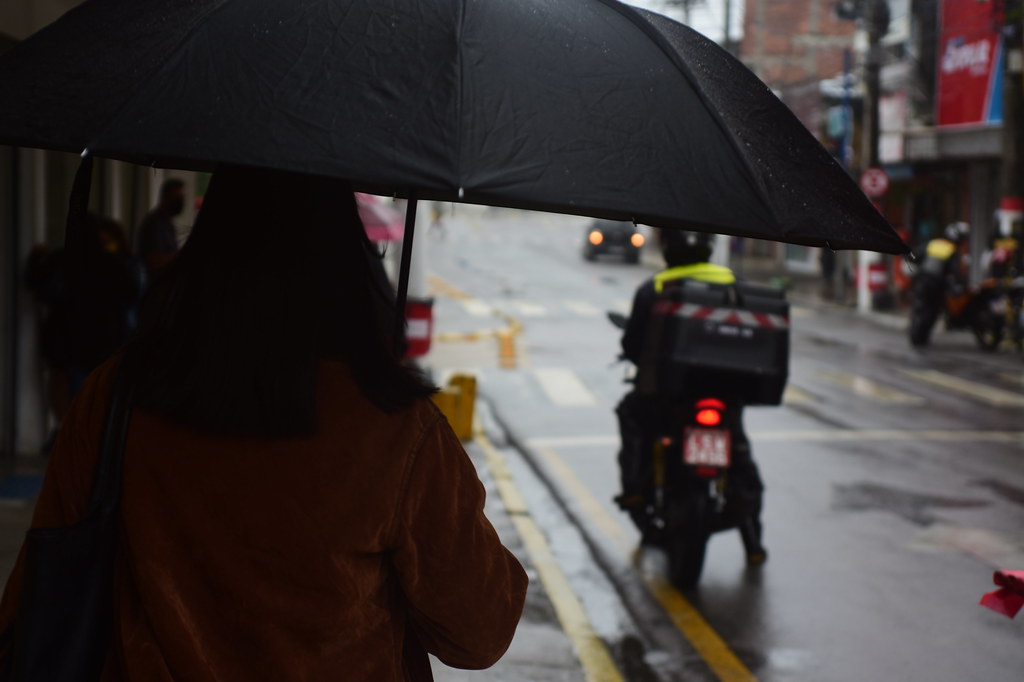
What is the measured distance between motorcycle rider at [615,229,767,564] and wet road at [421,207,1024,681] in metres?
0.36

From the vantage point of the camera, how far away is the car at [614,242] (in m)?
42.1

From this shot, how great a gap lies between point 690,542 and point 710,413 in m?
0.64

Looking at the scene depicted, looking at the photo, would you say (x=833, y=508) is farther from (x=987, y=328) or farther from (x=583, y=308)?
(x=583, y=308)

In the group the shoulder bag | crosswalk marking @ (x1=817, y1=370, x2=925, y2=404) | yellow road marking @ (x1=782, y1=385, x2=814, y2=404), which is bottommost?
yellow road marking @ (x1=782, y1=385, x2=814, y2=404)

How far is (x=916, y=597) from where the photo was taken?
638cm

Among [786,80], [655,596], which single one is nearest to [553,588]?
[655,596]

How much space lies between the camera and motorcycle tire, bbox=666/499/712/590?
6.38 m

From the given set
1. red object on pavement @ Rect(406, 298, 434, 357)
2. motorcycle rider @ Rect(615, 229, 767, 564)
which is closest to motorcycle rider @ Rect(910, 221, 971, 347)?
red object on pavement @ Rect(406, 298, 434, 357)

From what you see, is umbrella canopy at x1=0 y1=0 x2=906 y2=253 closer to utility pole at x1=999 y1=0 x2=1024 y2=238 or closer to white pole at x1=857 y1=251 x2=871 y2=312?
utility pole at x1=999 y1=0 x2=1024 y2=238

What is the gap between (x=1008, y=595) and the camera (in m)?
3.50

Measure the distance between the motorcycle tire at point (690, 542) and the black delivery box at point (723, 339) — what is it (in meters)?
0.60

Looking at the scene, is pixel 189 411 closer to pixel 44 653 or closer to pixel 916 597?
pixel 44 653

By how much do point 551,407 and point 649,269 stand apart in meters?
27.4

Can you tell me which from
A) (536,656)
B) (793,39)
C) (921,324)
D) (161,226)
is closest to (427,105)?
(536,656)
